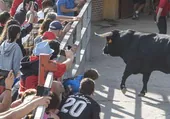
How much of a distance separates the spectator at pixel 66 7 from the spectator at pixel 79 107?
4353 mm

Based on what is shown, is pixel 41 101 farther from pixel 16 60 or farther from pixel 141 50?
pixel 141 50

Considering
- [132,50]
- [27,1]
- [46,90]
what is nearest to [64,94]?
[46,90]

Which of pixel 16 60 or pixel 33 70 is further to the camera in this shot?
pixel 16 60

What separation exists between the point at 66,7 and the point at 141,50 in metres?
1.74

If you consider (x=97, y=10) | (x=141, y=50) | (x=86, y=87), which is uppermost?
(x=86, y=87)

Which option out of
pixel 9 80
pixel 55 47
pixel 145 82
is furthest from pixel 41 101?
pixel 145 82

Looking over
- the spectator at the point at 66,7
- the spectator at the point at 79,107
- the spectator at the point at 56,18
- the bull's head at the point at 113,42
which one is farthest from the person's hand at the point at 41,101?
the spectator at the point at 66,7

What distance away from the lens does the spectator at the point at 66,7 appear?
9422mm

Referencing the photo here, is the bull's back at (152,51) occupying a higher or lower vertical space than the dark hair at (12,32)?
lower

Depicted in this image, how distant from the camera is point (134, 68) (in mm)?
8867

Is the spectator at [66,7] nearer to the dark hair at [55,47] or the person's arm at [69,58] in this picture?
the person's arm at [69,58]

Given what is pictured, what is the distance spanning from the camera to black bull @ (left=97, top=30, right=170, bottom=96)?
852cm

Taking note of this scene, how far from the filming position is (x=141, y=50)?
8.73 m

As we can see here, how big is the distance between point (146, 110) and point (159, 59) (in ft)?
3.04
